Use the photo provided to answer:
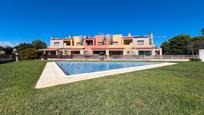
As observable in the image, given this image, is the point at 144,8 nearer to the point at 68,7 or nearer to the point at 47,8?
the point at 68,7

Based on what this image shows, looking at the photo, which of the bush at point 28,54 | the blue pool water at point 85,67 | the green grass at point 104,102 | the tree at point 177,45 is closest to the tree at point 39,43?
the bush at point 28,54

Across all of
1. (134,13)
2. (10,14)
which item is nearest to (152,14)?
(134,13)

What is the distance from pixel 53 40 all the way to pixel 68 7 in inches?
641

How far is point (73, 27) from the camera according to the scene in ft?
166

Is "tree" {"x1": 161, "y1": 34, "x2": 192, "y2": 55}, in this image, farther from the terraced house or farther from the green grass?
the green grass

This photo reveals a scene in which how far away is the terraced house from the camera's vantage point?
40625mm

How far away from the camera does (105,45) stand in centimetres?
4416

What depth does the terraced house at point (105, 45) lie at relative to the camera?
4062 cm

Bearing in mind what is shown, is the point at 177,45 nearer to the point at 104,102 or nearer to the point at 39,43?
the point at 104,102

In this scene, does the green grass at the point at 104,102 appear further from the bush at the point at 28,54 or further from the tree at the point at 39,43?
the tree at the point at 39,43

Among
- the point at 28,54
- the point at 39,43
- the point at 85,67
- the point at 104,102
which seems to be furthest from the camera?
the point at 39,43

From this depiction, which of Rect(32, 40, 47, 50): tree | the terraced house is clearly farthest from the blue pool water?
Rect(32, 40, 47, 50): tree

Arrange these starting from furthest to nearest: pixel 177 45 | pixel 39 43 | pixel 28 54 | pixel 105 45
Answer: pixel 39 43 → pixel 177 45 → pixel 105 45 → pixel 28 54

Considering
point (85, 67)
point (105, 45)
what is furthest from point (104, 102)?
point (105, 45)
